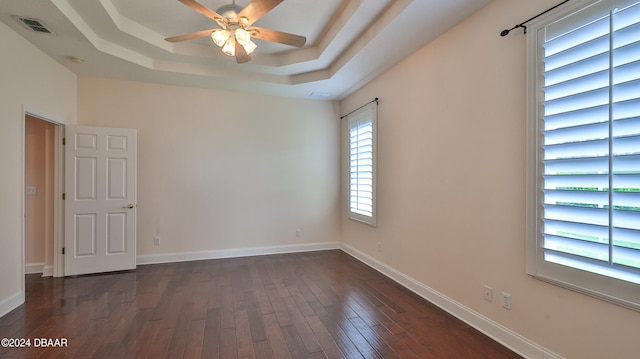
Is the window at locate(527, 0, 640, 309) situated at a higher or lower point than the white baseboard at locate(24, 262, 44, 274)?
higher

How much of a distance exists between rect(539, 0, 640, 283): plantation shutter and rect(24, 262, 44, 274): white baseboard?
5.99 meters

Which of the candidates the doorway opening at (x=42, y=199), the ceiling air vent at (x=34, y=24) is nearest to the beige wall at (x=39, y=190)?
the doorway opening at (x=42, y=199)

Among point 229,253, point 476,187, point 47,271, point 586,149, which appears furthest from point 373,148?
point 47,271

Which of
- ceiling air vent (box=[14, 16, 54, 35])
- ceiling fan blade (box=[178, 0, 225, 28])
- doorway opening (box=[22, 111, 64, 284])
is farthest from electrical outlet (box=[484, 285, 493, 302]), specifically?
doorway opening (box=[22, 111, 64, 284])

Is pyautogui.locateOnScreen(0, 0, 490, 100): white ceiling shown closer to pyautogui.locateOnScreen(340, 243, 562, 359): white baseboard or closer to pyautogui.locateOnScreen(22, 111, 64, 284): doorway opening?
pyautogui.locateOnScreen(22, 111, 64, 284): doorway opening

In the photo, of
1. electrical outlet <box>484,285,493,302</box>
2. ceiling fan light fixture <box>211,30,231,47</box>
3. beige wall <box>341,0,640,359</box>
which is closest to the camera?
beige wall <box>341,0,640,359</box>

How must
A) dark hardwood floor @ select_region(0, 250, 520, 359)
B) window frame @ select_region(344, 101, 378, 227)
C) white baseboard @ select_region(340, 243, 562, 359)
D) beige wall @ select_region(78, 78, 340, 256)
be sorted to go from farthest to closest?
beige wall @ select_region(78, 78, 340, 256), window frame @ select_region(344, 101, 378, 227), dark hardwood floor @ select_region(0, 250, 520, 359), white baseboard @ select_region(340, 243, 562, 359)

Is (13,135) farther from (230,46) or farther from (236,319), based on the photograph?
(236,319)

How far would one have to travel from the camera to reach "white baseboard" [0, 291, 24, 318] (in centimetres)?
286

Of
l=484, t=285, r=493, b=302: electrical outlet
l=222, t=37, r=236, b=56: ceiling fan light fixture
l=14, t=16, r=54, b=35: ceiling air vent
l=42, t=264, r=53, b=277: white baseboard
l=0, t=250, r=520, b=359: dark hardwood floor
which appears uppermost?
l=14, t=16, r=54, b=35: ceiling air vent

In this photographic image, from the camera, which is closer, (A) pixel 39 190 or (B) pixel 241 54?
(B) pixel 241 54

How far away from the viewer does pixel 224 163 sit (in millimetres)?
5000

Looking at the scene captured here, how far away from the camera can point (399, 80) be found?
373 centimetres

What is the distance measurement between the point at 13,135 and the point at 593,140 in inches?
197
